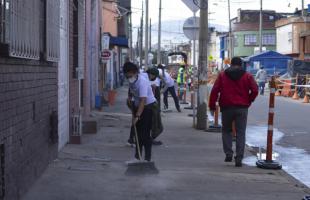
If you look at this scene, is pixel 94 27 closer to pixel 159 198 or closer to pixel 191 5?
pixel 191 5

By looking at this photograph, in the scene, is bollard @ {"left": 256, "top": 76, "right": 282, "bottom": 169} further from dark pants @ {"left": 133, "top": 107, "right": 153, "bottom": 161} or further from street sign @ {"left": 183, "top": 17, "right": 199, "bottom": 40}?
street sign @ {"left": 183, "top": 17, "right": 199, "bottom": 40}

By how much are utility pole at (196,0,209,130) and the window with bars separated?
7135 millimetres

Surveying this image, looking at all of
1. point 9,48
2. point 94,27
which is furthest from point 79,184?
point 94,27

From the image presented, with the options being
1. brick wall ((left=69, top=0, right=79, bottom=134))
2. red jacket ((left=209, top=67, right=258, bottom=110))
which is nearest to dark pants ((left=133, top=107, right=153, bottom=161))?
red jacket ((left=209, top=67, right=258, bottom=110))

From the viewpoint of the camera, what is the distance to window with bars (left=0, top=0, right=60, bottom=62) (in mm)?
5551

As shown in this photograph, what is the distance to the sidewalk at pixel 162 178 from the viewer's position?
291 inches

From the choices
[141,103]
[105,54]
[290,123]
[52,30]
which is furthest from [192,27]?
[52,30]

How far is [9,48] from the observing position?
5.59m

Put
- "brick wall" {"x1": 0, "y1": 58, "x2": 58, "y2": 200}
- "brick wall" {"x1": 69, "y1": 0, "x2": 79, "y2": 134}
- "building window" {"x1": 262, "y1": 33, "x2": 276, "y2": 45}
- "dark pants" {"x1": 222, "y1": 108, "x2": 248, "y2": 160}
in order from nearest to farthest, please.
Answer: "brick wall" {"x1": 0, "y1": 58, "x2": 58, "y2": 200} → "dark pants" {"x1": 222, "y1": 108, "x2": 248, "y2": 160} → "brick wall" {"x1": 69, "y1": 0, "x2": 79, "y2": 134} → "building window" {"x1": 262, "y1": 33, "x2": 276, "y2": 45}

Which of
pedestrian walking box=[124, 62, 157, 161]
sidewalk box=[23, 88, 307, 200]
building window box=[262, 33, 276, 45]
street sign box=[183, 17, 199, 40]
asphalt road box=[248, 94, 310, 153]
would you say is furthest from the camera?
building window box=[262, 33, 276, 45]

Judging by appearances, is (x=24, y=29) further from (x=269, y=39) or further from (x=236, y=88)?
(x=269, y=39)

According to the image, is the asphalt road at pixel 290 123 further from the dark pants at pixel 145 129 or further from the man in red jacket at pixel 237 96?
the dark pants at pixel 145 129

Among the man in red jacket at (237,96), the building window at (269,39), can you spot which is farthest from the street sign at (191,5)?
the building window at (269,39)

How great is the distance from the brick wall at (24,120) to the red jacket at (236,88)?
2.75 metres
